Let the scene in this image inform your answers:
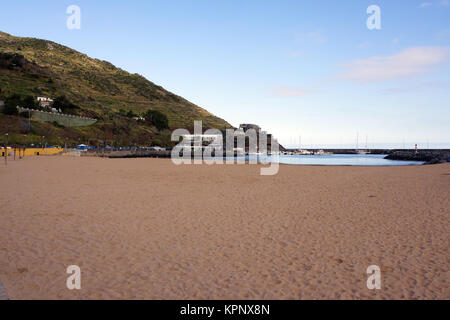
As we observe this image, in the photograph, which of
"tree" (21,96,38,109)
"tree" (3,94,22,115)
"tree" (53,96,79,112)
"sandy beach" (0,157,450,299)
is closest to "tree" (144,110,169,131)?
"tree" (53,96,79,112)

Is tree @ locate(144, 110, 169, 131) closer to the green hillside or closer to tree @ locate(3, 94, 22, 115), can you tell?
the green hillside

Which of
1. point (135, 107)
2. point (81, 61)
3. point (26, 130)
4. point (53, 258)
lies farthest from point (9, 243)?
point (81, 61)

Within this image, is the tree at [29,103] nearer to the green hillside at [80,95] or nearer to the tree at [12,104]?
the tree at [12,104]

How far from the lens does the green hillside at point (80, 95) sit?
83.2m

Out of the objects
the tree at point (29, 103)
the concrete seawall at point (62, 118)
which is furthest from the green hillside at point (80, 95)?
the tree at point (29, 103)

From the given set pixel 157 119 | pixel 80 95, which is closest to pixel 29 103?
pixel 80 95

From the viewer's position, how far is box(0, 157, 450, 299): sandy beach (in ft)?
17.0

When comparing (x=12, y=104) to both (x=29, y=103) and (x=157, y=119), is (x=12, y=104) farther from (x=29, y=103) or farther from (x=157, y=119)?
(x=157, y=119)

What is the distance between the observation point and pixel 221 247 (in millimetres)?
7348

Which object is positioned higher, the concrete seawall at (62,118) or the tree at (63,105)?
the tree at (63,105)

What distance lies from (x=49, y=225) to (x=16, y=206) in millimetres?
3487

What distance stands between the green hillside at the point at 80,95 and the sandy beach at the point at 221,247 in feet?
220

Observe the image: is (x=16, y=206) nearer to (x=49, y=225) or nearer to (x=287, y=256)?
(x=49, y=225)

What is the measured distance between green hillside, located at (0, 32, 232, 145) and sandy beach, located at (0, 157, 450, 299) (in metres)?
67.0
